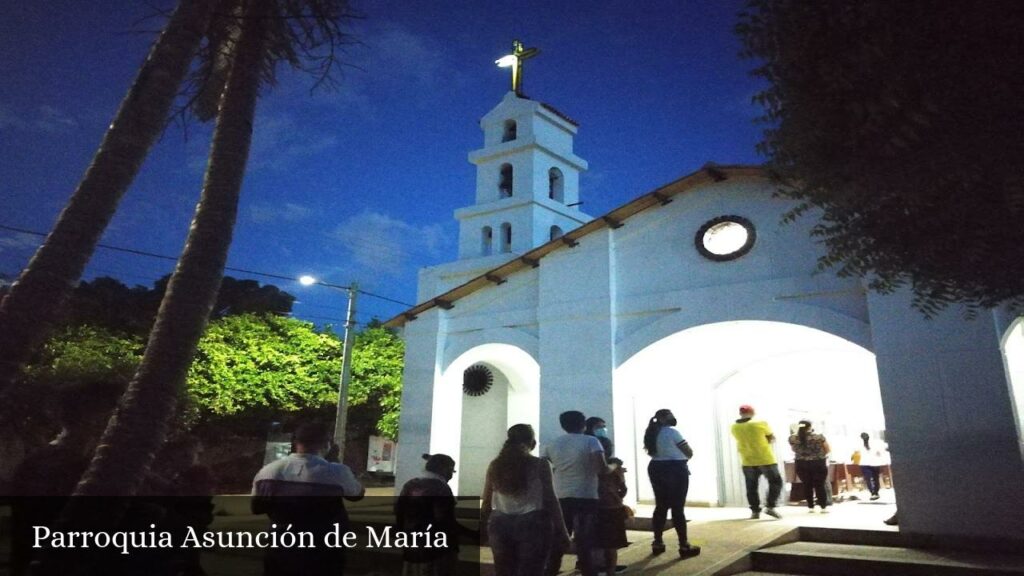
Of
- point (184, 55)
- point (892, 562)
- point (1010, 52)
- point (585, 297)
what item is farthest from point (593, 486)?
point (585, 297)

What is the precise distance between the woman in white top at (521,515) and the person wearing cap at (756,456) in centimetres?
512

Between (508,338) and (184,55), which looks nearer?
(184,55)

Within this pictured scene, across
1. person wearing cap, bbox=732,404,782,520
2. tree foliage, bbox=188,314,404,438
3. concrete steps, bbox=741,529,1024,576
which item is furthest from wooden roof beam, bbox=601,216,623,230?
tree foliage, bbox=188,314,404,438

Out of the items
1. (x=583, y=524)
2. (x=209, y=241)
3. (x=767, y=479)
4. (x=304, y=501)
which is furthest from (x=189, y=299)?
(x=767, y=479)

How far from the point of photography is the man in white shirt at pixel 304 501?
371cm

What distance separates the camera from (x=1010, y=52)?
366 cm

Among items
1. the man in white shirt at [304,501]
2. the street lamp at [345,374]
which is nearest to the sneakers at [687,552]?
the man in white shirt at [304,501]

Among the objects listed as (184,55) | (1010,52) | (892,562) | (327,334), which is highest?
(327,334)

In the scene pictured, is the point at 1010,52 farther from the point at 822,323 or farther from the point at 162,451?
the point at 162,451

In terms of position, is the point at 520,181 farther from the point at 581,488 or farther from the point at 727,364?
the point at 581,488

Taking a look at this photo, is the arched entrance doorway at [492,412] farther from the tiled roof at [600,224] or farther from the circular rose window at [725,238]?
the circular rose window at [725,238]

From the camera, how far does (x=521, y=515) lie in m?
4.37

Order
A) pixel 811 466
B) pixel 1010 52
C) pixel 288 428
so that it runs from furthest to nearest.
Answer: pixel 288 428 → pixel 811 466 → pixel 1010 52

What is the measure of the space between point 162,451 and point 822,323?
8.04m
